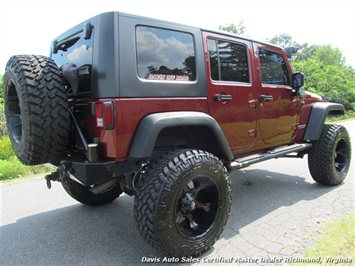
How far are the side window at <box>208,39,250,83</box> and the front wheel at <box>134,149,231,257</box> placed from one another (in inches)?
41.3

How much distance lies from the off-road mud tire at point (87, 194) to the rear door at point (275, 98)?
7.10 feet

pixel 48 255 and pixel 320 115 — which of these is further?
pixel 320 115

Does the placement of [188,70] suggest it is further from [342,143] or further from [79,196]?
[342,143]

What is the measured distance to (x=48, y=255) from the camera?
2701 millimetres

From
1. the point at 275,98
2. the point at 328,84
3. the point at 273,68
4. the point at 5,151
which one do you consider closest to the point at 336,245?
the point at 275,98

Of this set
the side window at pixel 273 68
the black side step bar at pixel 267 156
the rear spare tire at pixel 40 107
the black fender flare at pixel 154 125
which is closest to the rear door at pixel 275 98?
the side window at pixel 273 68

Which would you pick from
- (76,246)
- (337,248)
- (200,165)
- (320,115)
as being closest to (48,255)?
(76,246)

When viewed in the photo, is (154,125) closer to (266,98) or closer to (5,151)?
(266,98)

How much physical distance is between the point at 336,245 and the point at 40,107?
2.91 meters

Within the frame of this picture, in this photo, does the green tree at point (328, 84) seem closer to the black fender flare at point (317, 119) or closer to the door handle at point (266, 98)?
the black fender flare at point (317, 119)

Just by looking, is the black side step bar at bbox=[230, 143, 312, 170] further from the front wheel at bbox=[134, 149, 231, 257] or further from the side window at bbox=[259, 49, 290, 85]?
the side window at bbox=[259, 49, 290, 85]

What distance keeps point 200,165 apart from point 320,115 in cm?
273

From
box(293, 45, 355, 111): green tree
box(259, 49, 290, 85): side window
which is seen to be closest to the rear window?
box(259, 49, 290, 85): side window

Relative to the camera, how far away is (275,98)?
3.81m
